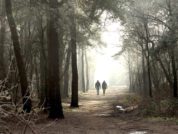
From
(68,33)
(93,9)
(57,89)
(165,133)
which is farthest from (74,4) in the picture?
(165,133)

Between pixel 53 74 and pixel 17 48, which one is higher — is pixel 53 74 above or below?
below

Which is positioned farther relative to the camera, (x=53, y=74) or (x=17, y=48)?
(x=53, y=74)

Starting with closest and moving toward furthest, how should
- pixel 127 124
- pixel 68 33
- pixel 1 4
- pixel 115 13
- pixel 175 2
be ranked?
1. pixel 127 124
2. pixel 115 13
3. pixel 1 4
4. pixel 175 2
5. pixel 68 33

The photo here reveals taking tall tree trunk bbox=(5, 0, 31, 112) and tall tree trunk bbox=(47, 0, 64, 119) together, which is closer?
tall tree trunk bbox=(5, 0, 31, 112)

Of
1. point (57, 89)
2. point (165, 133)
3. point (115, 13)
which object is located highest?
point (115, 13)

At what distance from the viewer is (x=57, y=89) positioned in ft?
64.2

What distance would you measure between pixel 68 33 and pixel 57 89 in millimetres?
8107

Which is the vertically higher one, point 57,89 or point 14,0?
point 14,0

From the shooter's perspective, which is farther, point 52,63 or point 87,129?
point 52,63

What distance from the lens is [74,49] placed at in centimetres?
2862

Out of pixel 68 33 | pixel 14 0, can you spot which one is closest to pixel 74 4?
pixel 14 0

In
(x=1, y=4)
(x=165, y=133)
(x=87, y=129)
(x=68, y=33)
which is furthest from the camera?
(x=68, y=33)

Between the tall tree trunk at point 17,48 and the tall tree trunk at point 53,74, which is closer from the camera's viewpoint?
the tall tree trunk at point 17,48

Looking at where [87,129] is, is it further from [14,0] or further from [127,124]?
[14,0]
